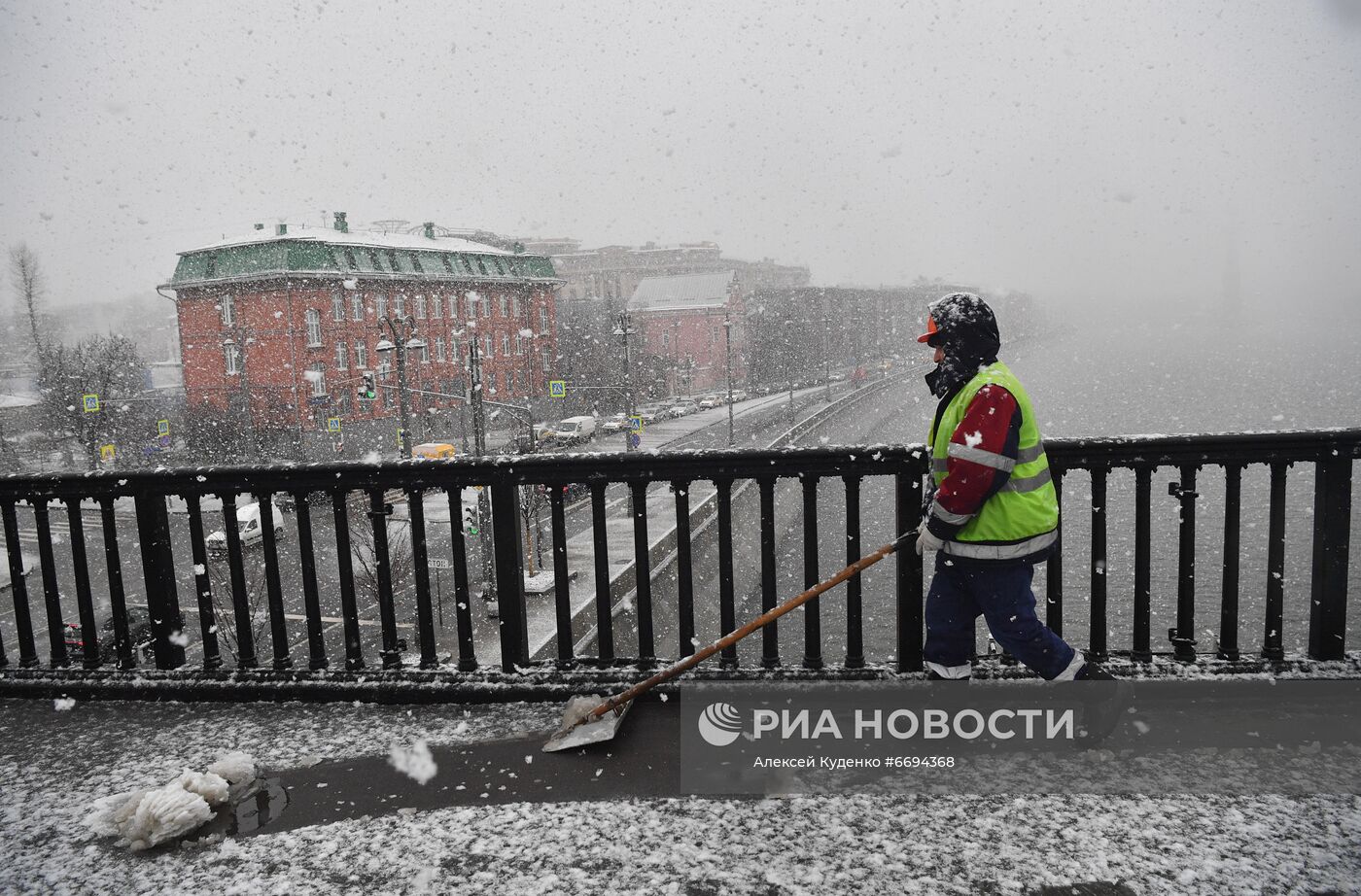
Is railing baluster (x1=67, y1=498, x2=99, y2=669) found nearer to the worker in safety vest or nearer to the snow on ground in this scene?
the snow on ground

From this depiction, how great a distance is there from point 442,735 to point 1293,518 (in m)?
39.3

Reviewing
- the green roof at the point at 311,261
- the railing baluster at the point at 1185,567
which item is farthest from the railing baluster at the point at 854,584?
the green roof at the point at 311,261

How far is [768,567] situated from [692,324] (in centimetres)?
6706

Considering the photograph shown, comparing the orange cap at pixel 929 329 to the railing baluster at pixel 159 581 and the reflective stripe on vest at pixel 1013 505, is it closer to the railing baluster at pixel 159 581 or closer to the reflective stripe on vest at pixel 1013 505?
the reflective stripe on vest at pixel 1013 505

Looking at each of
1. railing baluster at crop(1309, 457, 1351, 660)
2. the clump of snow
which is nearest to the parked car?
the clump of snow

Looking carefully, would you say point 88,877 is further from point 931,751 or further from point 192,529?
point 931,751

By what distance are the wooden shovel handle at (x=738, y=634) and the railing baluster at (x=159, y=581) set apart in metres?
1.99

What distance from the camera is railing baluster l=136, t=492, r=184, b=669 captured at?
3707mm

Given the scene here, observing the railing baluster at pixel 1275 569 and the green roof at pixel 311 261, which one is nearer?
the railing baluster at pixel 1275 569

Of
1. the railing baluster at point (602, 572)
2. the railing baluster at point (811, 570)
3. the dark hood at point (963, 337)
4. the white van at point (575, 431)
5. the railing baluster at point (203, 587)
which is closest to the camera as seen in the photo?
the dark hood at point (963, 337)

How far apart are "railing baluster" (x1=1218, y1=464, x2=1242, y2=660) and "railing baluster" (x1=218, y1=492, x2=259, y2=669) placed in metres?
3.92

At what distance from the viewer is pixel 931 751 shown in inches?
115

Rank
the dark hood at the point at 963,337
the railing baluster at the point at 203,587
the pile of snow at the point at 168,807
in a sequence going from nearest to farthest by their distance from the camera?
the pile of snow at the point at 168,807
the dark hood at the point at 963,337
the railing baluster at the point at 203,587

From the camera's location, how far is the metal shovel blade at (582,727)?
301cm
